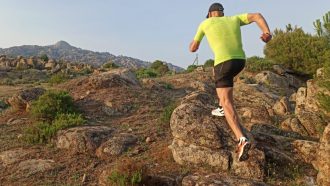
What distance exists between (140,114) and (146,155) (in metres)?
4.45

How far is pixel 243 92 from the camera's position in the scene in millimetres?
19094

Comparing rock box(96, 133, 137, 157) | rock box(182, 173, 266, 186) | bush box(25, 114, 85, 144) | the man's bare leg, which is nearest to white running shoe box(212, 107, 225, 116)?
the man's bare leg

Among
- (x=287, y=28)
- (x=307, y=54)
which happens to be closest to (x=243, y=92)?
(x=307, y=54)

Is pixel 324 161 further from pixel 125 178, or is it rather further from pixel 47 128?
pixel 47 128

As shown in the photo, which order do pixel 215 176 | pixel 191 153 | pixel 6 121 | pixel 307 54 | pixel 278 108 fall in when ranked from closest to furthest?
pixel 215 176 → pixel 191 153 → pixel 6 121 → pixel 278 108 → pixel 307 54

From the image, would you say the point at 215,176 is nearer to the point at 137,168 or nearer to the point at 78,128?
the point at 137,168

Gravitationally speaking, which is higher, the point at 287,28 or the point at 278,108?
the point at 287,28

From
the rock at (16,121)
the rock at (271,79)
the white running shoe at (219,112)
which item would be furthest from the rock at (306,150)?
the rock at (271,79)

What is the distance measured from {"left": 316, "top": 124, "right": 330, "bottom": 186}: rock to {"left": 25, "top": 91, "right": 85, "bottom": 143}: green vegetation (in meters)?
7.47

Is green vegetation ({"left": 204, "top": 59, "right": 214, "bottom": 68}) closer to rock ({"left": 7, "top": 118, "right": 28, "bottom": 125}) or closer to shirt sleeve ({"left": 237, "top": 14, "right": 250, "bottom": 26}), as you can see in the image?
rock ({"left": 7, "top": 118, "right": 28, "bottom": 125})

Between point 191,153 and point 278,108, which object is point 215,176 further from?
point 278,108

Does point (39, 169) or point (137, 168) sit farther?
point (39, 169)

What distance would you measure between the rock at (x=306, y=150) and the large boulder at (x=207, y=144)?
4.46 feet

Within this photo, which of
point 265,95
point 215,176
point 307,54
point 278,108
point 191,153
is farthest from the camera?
point 307,54
